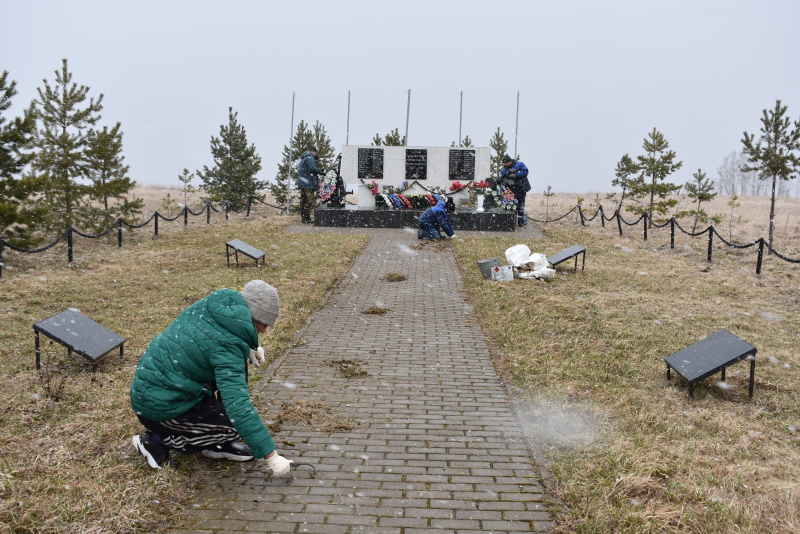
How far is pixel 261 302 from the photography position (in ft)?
14.3

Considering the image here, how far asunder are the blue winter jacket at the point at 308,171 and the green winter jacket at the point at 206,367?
1979 cm

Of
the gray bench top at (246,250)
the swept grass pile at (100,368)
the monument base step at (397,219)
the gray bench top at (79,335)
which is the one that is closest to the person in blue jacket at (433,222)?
the swept grass pile at (100,368)

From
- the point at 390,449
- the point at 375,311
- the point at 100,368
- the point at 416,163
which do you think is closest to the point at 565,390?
the point at 390,449

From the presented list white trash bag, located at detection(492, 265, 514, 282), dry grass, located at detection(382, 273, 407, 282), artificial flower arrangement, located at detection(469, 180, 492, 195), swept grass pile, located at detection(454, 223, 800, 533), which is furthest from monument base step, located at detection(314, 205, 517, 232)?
white trash bag, located at detection(492, 265, 514, 282)

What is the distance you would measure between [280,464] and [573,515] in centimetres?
201

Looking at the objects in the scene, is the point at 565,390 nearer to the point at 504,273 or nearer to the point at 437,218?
the point at 504,273

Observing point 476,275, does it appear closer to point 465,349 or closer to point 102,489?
point 465,349

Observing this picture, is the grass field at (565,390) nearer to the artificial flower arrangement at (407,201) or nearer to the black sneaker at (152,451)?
the black sneaker at (152,451)

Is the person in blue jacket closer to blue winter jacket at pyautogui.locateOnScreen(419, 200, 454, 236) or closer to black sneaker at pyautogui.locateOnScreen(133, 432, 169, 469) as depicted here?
blue winter jacket at pyautogui.locateOnScreen(419, 200, 454, 236)

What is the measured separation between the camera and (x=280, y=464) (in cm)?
420

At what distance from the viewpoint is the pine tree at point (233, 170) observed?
2772cm

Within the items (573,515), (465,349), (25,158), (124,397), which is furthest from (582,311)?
(25,158)

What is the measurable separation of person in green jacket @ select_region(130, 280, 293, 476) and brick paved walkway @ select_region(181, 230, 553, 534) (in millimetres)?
356

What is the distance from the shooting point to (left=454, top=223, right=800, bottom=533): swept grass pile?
14.1ft
